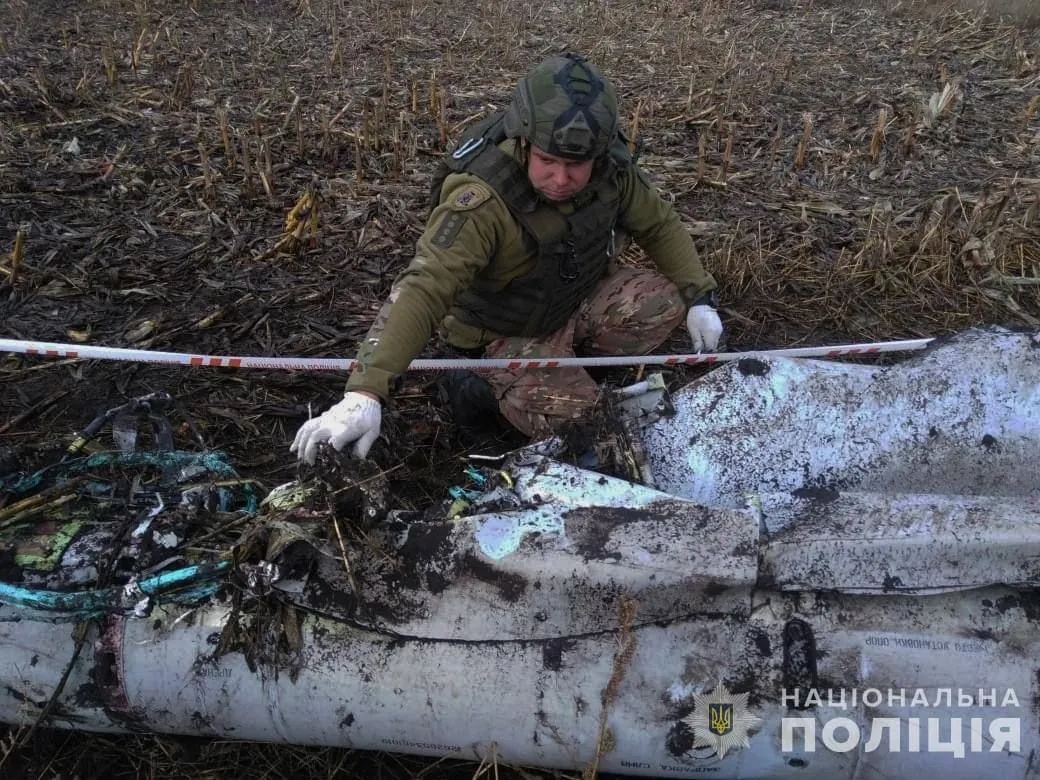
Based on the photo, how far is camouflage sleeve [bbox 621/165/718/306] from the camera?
3.36m

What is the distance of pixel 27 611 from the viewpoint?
87.3 inches

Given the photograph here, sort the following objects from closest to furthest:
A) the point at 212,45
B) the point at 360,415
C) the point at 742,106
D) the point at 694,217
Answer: the point at 360,415
the point at 694,217
the point at 742,106
the point at 212,45

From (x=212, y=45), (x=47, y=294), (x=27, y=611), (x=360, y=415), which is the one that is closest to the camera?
(x=27, y=611)

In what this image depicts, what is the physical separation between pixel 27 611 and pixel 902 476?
9.12ft

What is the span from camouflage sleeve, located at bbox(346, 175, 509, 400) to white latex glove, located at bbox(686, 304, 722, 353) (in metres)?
1.10

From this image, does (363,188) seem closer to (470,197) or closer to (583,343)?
(583,343)

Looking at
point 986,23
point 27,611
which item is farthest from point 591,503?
point 986,23

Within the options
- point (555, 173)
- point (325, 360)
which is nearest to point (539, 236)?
point (555, 173)

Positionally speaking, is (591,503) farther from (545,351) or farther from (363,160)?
(363,160)

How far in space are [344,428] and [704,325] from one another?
1822 millimetres

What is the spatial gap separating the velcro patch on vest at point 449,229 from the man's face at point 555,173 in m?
0.30

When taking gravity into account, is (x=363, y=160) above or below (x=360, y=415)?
below

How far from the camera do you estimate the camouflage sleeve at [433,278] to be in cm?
252

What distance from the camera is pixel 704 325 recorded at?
3.51 m
